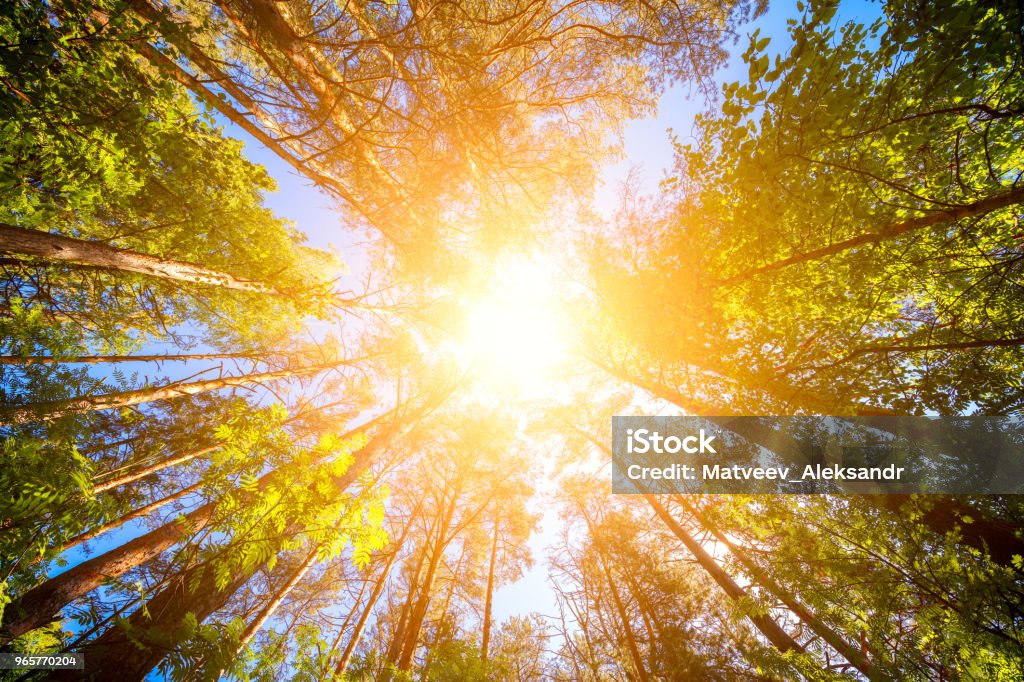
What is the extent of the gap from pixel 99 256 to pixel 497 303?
19.8 feet

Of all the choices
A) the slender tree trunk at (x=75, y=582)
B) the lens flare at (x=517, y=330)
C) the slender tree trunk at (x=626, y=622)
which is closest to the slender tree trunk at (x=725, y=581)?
the slender tree trunk at (x=626, y=622)

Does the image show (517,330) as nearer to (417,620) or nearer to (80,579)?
(417,620)

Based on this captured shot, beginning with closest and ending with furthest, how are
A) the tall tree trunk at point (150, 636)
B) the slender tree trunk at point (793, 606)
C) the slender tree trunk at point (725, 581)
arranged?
1. the tall tree trunk at point (150, 636)
2. the slender tree trunk at point (793, 606)
3. the slender tree trunk at point (725, 581)

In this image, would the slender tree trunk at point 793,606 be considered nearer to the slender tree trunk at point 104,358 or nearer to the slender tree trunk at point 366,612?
the slender tree trunk at point 366,612

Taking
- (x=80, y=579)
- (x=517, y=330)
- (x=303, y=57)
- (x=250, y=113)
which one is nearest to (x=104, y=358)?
(x=80, y=579)

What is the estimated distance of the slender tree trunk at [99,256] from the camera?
2965mm

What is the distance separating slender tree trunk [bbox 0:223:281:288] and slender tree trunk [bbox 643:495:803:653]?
29.4 feet

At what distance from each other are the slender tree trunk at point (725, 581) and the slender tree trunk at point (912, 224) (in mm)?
Answer: 5306

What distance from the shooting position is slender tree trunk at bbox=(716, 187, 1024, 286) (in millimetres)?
2742

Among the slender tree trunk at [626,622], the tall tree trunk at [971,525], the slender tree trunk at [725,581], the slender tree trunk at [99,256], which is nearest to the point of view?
the slender tree trunk at [99,256]

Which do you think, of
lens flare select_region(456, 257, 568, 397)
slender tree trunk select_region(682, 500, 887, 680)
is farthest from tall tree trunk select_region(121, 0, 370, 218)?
slender tree trunk select_region(682, 500, 887, 680)

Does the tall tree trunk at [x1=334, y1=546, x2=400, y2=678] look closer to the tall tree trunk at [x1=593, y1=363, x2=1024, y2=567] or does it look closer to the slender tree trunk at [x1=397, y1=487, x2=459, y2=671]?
the slender tree trunk at [x1=397, y1=487, x2=459, y2=671]

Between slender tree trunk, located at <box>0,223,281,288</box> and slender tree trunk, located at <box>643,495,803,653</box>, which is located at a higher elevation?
slender tree trunk, located at <box>0,223,281,288</box>

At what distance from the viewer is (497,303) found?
7691 millimetres
